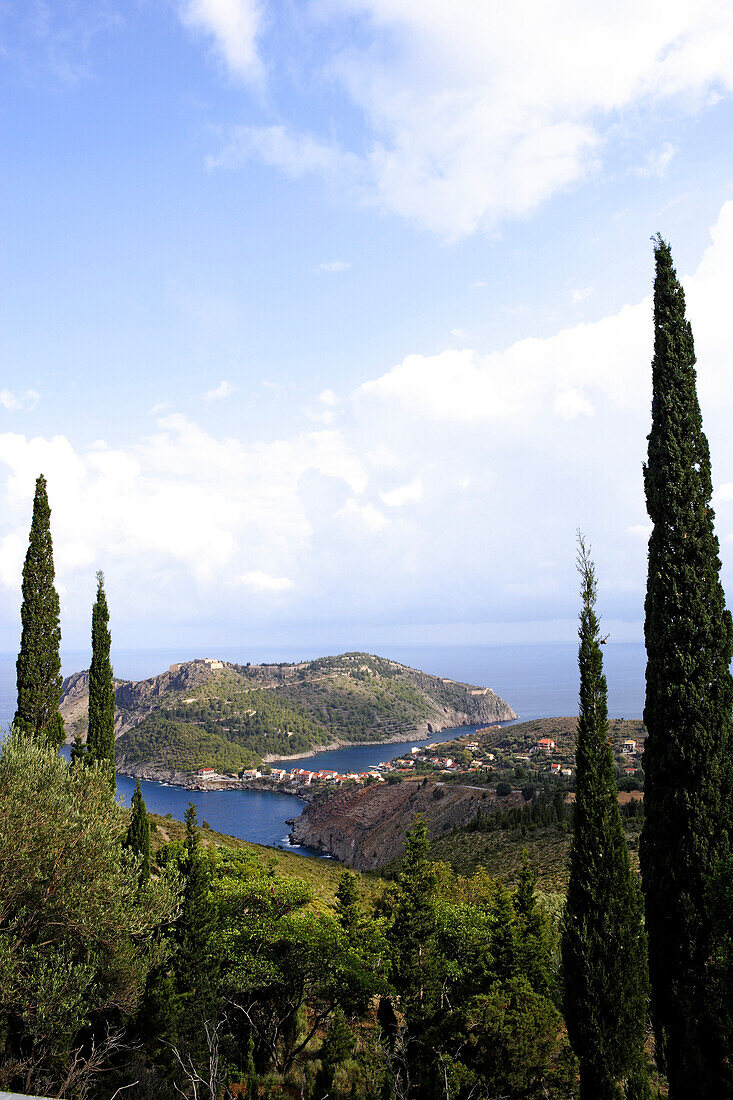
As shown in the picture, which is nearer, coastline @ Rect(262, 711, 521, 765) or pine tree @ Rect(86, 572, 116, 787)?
pine tree @ Rect(86, 572, 116, 787)

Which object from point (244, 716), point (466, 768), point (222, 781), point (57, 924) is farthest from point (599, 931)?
point (244, 716)

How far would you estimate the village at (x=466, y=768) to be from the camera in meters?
Answer: 80.9

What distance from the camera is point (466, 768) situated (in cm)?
9688

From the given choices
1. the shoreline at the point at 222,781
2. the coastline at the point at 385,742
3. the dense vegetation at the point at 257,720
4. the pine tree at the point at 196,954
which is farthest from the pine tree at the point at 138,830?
the coastline at the point at 385,742

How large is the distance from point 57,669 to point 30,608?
2.15 metres

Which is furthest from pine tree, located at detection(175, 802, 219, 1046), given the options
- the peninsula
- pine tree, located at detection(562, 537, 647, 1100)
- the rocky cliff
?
the peninsula

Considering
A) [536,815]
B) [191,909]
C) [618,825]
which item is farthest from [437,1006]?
[536,815]

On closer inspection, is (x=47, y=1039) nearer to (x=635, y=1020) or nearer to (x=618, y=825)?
(x=635, y=1020)

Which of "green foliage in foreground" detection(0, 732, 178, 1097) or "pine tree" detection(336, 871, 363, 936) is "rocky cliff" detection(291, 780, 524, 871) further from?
"green foliage in foreground" detection(0, 732, 178, 1097)

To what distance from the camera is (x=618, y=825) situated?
10.1 meters

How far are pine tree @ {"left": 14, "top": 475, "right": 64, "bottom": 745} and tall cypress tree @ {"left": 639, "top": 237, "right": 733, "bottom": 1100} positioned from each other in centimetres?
1592

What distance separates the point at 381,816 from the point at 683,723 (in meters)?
72.1

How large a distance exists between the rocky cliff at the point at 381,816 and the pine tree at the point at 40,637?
5022 centimetres

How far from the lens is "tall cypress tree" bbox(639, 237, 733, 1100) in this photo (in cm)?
987
